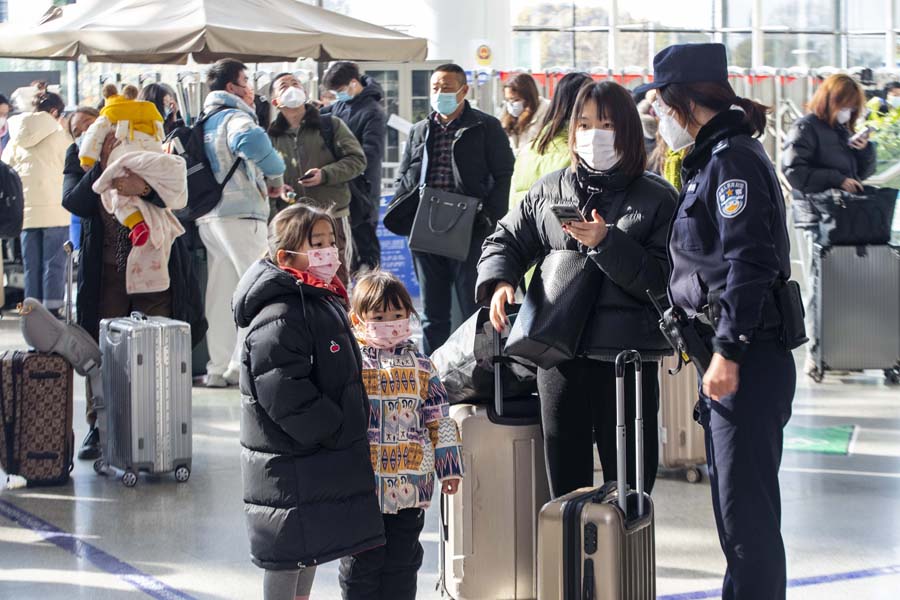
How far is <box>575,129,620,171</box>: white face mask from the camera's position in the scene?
4.38 metres

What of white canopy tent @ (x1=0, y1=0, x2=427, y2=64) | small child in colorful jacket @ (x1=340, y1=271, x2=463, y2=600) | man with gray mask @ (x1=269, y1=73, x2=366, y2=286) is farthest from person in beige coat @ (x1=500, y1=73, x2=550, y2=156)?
small child in colorful jacket @ (x1=340, y1=271, x2=463, y2=600)

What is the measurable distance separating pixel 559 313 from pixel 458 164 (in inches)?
151

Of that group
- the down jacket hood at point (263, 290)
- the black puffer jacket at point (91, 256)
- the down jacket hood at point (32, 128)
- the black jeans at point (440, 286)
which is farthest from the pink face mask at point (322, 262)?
the down jacket hood at point (32, 128)

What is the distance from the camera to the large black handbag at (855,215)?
8.90m

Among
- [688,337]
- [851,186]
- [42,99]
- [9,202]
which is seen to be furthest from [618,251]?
[42,99]

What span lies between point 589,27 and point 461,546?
85.2 feet

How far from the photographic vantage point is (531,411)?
469cm

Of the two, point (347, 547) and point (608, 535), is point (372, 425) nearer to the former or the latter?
point (347, 547)

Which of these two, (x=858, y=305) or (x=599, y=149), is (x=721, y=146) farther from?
(x=858, y=305)

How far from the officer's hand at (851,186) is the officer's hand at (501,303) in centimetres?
514

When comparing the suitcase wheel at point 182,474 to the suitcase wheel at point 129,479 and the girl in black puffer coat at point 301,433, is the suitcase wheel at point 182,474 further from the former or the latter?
the girl in black puffer coat at point 301,433

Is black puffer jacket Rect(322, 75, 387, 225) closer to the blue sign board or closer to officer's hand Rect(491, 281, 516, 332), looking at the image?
the blue sign board

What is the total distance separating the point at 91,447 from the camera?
23.4 ft

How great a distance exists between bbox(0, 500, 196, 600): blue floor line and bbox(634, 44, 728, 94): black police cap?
8.05 feet
